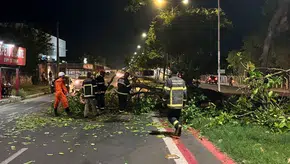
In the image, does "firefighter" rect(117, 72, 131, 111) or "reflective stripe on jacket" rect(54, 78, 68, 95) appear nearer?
"reflective stripe on jacket" rect(54, 78, 68, 95)

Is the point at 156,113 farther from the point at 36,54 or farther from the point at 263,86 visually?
the point at 36,54

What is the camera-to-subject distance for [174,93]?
9.16 metres

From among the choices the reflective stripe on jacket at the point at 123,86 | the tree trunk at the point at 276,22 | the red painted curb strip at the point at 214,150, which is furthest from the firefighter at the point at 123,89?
the tree trunk at the point at 276,22

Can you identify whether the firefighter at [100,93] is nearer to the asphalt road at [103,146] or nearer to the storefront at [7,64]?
the asphalt road at [103,146]

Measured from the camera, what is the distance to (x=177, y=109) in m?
9.20

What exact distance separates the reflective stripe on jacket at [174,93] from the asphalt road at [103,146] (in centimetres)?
87

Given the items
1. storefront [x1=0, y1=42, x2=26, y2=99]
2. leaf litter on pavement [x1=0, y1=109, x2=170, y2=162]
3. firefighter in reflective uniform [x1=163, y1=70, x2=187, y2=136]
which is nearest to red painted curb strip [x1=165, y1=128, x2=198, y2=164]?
firefighter in reflective uniform [x1=163, y1=70, x2=187, y2=136]

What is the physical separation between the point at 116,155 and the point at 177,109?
2475 mm

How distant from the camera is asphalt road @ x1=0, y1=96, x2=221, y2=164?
274 inches

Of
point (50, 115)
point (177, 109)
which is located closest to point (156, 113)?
point (50, 115)

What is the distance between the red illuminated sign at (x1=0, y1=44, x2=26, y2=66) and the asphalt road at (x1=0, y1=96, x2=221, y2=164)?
13.8 metres

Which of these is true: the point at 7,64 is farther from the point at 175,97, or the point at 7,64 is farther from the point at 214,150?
the point at 214,150

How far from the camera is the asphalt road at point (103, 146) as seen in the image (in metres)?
6.97

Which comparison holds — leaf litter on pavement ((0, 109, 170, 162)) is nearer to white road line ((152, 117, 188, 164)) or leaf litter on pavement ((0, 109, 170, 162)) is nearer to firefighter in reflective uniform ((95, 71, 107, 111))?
white road line ((152, 117, 188, 164))
